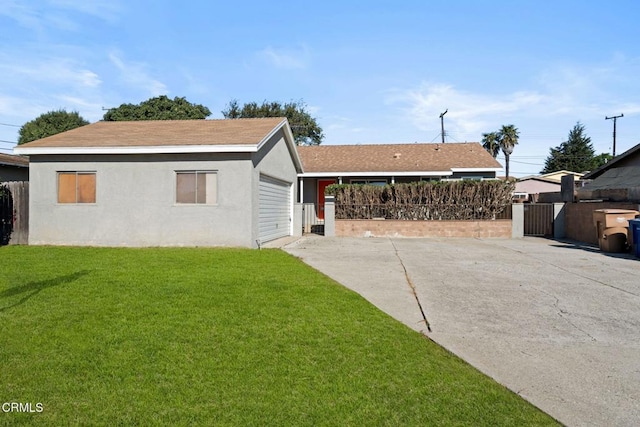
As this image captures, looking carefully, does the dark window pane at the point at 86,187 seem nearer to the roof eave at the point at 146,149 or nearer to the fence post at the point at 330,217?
the roof eave at the point at 146,149

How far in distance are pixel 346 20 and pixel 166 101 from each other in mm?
32485

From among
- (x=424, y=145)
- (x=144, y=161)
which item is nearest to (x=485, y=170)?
(x=424, y=145)

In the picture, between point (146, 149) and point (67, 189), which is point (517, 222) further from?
point (67, 189)

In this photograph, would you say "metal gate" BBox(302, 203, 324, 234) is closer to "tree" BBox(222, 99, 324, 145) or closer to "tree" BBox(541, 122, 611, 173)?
"tree" BBox(222, 99, 324, 145)

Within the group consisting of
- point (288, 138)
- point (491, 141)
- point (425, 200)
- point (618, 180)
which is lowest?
point (425, 200)

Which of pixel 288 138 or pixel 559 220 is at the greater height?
pixel 288 138

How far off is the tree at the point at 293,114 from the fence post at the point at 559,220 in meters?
30.7

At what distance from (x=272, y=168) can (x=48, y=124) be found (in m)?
42.5

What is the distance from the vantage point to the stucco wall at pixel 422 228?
16688 mm

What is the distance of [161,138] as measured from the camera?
43.7 ft

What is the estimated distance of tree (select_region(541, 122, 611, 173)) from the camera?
6162 centimetres

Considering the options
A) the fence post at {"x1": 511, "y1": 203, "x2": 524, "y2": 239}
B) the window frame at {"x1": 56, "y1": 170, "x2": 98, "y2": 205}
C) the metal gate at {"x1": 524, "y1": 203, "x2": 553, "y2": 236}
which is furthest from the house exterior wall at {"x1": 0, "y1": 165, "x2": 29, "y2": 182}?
the metal gate at {"x1": 524, "y1": 203, "x2": 553, "y2": 236}

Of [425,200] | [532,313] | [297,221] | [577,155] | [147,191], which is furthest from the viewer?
[577,155]

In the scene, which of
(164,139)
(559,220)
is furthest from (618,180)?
(164,139)
